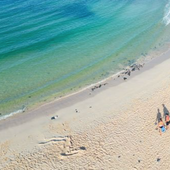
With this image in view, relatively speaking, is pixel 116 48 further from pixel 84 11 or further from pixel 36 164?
pixel 36 164

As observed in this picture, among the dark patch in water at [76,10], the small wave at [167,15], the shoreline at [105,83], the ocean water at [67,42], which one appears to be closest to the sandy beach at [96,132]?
the shoreline at [105,83]

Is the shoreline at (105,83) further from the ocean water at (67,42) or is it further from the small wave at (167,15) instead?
the small wave at (167,15)

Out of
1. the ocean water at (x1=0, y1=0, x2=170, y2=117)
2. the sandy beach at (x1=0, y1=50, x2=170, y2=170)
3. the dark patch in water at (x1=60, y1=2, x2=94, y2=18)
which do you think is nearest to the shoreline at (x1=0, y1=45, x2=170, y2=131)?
the sandy beach at (x1=0, y1=50, x2=170, y2=170)

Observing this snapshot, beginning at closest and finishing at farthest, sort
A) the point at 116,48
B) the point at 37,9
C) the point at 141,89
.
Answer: the point at 141,89, the point at 116,48, the point at 37,9

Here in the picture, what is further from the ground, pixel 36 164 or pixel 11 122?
pixel 11 122

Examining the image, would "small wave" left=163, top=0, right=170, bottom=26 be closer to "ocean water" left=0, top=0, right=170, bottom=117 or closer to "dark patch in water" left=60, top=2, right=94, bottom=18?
"ocean water" left=0, top=0, right=170, bottom=117

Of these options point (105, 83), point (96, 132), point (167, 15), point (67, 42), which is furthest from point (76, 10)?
point (96, 132)

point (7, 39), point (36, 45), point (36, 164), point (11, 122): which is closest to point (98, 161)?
point (36, 164)
